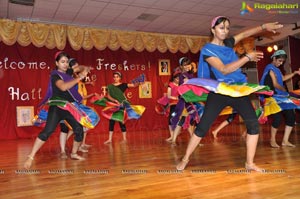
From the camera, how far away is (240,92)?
2.21 metres

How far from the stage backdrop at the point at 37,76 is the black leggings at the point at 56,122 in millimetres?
4457

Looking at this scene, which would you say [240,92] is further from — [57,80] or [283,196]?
[57,80]

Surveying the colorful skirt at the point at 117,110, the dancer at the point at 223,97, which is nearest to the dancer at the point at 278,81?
the dancer at the point at 223,97

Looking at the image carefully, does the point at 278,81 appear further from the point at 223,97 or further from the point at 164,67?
the point at 164,67

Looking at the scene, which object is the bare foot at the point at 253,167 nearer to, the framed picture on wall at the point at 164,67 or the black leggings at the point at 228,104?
the black leggings at the point at 228,104

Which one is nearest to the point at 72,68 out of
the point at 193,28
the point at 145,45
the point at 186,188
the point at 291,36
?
the point at 186,188

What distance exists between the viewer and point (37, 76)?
23.7 ft

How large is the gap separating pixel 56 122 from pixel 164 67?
619cm

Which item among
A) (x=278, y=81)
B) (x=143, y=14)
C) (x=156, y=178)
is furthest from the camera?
(x=143, y=14)

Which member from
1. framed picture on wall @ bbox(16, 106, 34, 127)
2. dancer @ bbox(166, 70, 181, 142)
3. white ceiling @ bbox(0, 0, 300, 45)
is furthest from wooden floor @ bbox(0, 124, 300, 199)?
white ceiling @ bbox(0, 0, 300, 45)

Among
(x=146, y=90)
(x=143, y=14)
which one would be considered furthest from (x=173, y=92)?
(x=146, y=90)

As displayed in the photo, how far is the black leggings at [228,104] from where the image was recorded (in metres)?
2.34

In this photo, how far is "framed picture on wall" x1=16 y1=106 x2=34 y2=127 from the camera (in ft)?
22.9

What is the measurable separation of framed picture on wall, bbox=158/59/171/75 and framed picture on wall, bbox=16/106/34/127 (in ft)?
13.0
